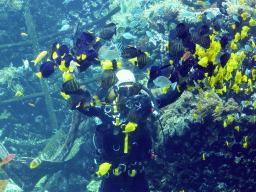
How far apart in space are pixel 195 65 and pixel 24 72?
976 cm

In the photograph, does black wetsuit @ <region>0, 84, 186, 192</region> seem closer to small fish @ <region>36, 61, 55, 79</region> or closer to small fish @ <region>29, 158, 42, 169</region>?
small fish @ <region>36, 61, 55, 79</region>

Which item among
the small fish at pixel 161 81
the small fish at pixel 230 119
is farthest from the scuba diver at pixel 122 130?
the small fish at pixel 230 119

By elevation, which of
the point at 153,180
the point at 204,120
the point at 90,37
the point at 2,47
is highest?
the point at 90,37

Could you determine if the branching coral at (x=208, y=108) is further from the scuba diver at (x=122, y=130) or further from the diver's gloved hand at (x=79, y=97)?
the diver's gloved hand at (x=79, y=97)

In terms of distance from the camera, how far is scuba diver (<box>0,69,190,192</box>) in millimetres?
3270

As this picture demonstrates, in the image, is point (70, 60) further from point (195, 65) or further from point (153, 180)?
point (153, 180)

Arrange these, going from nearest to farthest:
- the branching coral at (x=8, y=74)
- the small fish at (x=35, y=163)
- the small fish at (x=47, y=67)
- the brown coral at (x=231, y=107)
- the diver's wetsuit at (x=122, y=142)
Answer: the small fish at (x=47, y=67) < the diver's wetsuit at (x=122, y=142) < the brown coral at (x=231, y=107) < the small fish at (x=35, y=163) < the branching coral at (x=8, y=74)

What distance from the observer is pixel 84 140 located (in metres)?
8.11

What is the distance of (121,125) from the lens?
346cm

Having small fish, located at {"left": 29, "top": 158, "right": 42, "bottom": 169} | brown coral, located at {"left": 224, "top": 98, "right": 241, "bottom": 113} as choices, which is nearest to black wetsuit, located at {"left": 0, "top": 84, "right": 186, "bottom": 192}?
brown coral, located at {"left": 224, "top": 98, "right": 241, "bottom": 113}

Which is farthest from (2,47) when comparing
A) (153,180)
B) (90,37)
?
(153,180)

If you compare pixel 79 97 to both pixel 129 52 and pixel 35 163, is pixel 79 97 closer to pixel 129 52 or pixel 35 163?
pixel 129 52

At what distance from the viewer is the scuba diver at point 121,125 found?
3270 mm

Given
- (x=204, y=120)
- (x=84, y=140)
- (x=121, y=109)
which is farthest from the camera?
(x=84, y=140)
